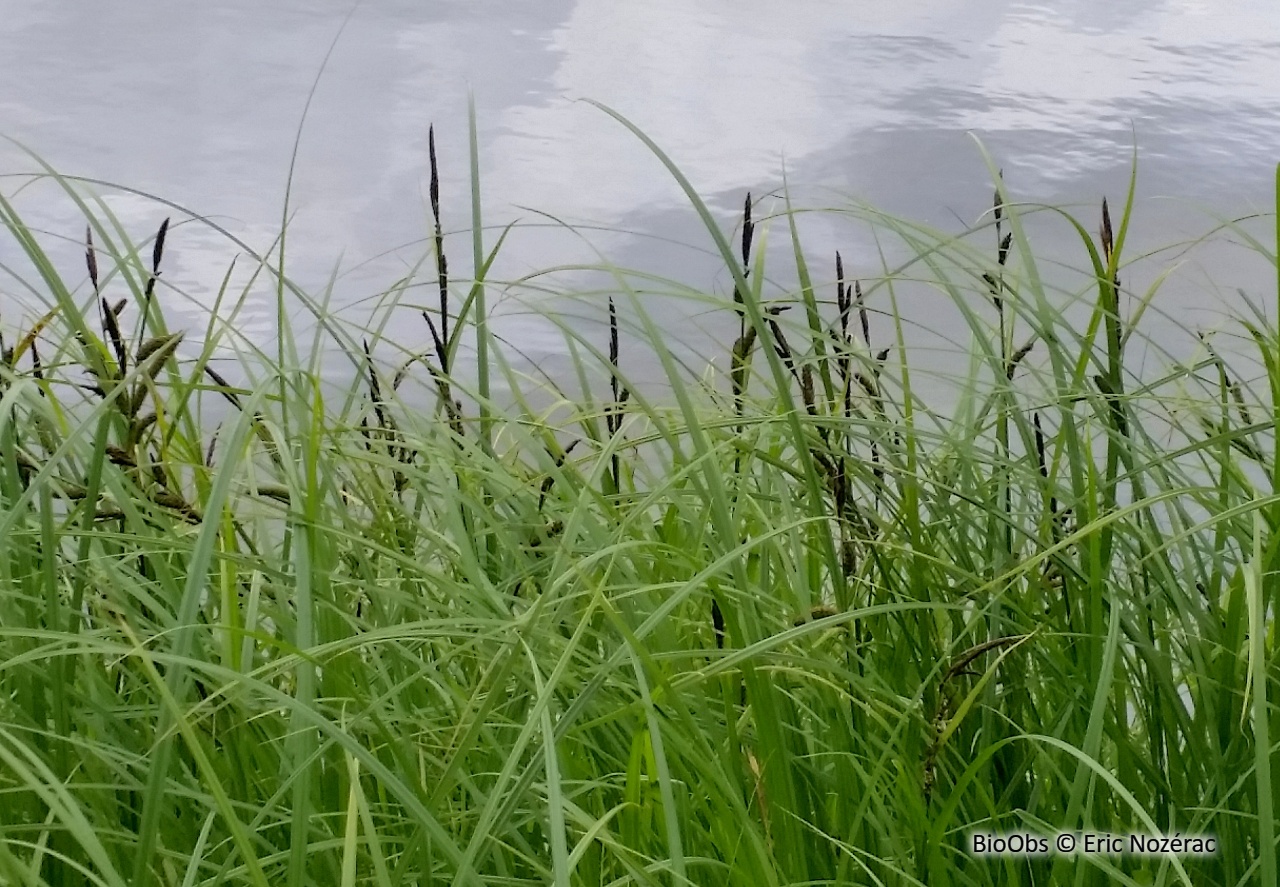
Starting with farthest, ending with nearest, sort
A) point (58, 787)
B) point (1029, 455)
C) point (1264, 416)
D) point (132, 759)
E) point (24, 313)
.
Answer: point (24, 313) → point (1264, 416) → point (1029, 455) → point (132, 759) → point (58, 787)

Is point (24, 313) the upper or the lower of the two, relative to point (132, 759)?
upper

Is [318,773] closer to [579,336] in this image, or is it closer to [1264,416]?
[579,336]

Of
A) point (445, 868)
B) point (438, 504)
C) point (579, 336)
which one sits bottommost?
point (445, 868)

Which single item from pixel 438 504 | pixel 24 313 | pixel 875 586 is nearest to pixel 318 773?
pixel 438 504

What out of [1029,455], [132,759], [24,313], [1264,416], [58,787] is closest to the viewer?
[58,787]

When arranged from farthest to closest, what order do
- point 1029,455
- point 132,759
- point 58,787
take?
point 1029,455, point 132,759, point 58,787

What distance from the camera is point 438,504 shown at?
70 cm

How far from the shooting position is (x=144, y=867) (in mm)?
379

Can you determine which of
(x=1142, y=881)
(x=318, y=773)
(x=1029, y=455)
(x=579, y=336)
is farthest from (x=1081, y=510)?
(x=318, y=773)

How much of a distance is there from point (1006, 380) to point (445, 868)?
0.39 metres

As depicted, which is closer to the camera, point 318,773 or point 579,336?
point 318,773

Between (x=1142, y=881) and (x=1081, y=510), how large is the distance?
7.6 inches

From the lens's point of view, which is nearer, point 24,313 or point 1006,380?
point 1006,380

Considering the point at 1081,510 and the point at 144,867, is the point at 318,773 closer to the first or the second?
the point at 144,867
